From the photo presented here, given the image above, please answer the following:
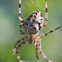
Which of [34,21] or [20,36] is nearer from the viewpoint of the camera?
[34,21]

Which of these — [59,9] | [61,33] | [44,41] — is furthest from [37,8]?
[59,9]

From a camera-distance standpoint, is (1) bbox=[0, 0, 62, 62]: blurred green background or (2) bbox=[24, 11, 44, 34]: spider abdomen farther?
(1) bbox=[0, 0, 62, 62]: blurred green background

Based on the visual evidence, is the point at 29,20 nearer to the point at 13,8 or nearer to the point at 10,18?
the point at 10,18

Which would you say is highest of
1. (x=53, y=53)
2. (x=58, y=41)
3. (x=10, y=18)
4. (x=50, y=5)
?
(x=50, y=5)

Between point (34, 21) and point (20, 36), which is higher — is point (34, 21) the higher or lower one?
the higher one
